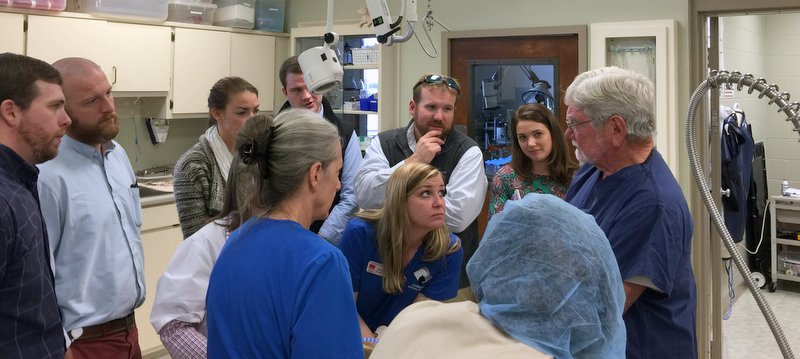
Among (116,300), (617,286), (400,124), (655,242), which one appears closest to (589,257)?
(617,286)

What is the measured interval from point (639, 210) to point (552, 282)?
61 centimetres

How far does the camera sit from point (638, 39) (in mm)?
3619

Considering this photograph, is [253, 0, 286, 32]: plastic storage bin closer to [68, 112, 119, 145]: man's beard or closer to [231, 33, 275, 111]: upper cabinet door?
[231, 33, 275, 111]: upper cabinet door

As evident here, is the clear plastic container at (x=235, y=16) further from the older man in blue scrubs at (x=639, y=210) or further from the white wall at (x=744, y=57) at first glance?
the older man in blue scrubs at (x=639, y=210)

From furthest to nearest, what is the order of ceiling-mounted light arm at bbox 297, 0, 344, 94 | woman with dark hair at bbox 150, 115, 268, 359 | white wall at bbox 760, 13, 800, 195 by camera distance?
white wall at bbox 760, 13, 800, 195 < ceiling-mounted light arm at bbox 297, 0, 344, 94 < woman with dark hair at bbox 150, 115, 268, 359

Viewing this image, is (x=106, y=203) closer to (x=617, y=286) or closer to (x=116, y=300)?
(x=116, y=300)

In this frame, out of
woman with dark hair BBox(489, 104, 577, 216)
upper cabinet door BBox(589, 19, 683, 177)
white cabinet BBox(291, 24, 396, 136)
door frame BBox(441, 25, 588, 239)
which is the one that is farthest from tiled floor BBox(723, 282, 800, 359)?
white cabinet BBox(291, 24, 396, 136)

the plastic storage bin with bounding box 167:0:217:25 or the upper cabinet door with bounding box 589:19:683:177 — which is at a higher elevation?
the plastic storage bin with bounding box 167:0:217:25

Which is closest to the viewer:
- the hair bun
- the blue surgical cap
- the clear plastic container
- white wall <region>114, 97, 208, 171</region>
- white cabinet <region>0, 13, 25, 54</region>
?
the blue surgical cap

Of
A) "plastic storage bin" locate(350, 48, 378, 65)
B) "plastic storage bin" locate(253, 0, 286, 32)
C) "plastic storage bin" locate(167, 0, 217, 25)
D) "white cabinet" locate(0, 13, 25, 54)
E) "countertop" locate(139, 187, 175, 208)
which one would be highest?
"plastic storage bin" locate(253, 0, 286, 32)

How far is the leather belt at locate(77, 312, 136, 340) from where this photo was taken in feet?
6.59

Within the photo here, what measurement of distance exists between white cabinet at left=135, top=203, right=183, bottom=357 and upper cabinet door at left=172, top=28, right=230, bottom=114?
794mm

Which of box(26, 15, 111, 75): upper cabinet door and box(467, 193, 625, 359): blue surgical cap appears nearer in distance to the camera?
box(467, 193, 625, 359): blue surgical cap

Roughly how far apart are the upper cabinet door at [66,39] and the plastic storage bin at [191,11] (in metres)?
0.53
